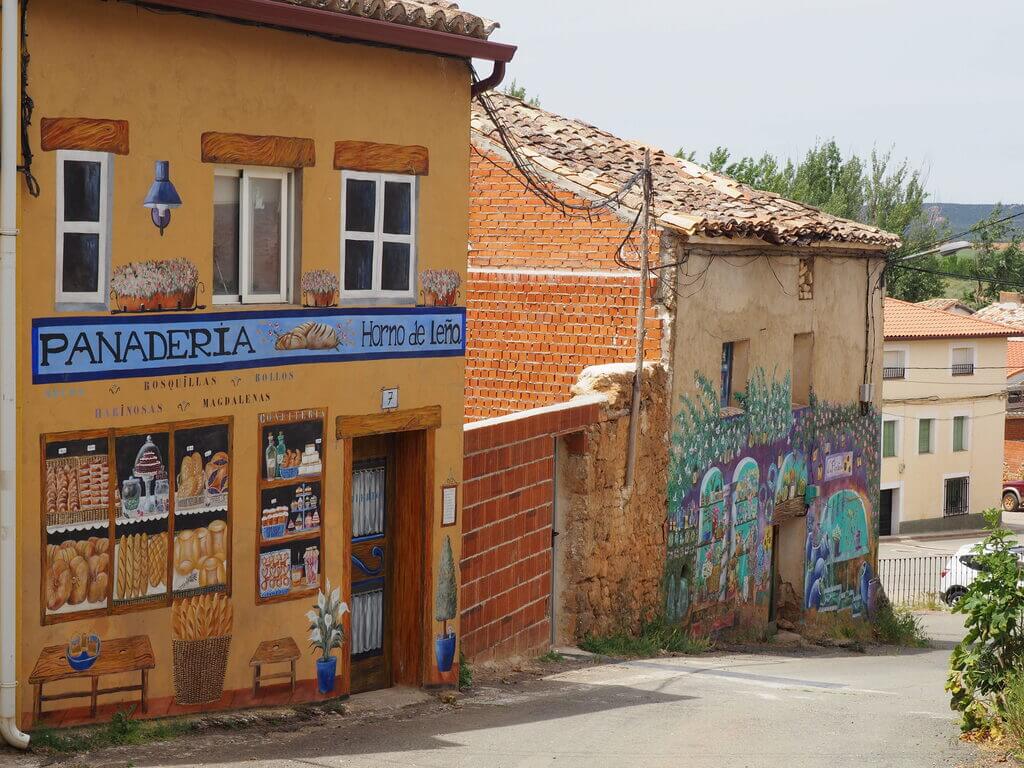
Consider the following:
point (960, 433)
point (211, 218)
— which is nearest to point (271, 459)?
point (211, 218)

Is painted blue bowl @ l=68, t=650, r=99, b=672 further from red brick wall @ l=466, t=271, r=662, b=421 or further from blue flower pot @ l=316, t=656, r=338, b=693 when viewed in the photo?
red brick wall @ l=466, t=271, r=662, b=421

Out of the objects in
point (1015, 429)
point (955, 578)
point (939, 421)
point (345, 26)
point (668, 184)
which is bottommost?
point (955, 578)

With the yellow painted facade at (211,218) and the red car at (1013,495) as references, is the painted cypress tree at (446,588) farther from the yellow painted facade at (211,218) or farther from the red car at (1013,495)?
the red car at (1013,495)

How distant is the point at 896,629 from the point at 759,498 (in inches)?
189

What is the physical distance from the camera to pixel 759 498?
59.3 ft

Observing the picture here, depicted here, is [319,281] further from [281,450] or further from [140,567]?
[140,567]

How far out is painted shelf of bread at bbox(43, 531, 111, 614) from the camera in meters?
7.87

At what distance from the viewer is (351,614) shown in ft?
34.0

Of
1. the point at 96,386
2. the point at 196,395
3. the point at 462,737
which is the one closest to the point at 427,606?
the point at 462,737

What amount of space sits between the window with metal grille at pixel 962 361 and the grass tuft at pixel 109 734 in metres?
39.5

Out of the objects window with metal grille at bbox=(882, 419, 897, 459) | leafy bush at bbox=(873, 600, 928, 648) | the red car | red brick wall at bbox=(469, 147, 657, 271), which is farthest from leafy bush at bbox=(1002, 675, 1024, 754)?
the red car

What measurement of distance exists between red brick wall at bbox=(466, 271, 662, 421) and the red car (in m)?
36.7

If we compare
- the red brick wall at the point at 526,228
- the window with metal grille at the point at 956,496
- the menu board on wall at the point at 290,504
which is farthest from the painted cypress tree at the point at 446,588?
the window with metal grille at the point at 956,496

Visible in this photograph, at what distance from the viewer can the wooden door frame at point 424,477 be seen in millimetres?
9875
